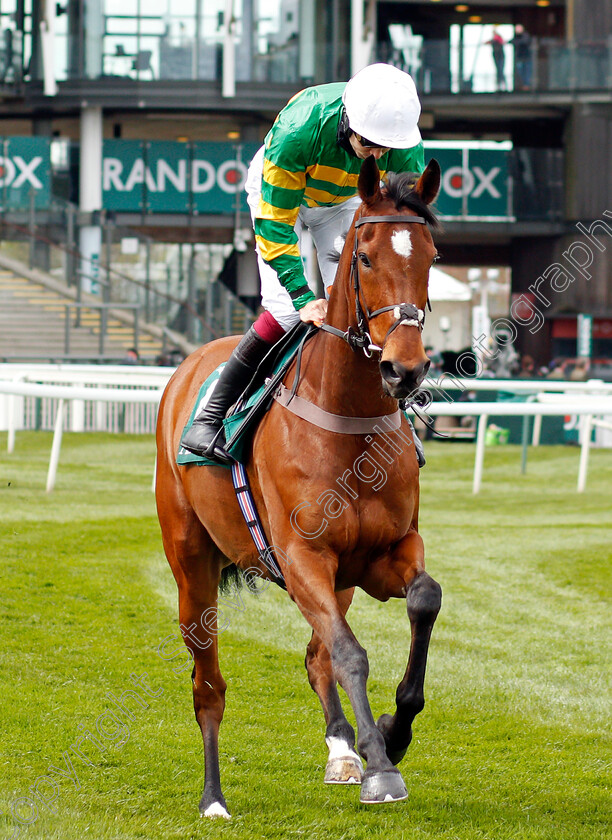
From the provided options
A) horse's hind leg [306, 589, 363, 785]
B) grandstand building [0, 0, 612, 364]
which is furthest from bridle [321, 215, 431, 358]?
grandstand building [0, 0, 612, 364]

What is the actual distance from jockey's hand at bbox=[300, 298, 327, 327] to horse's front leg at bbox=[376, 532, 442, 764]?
68cm

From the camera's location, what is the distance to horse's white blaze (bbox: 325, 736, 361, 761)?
322 cm

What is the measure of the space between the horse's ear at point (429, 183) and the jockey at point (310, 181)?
0.28 meters

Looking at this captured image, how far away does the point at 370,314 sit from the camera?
2.85m

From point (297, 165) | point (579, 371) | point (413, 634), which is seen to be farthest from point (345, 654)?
point (579, 371)

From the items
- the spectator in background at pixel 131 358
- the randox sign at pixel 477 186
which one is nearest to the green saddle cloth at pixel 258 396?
the spectator in background at pixel 131 358

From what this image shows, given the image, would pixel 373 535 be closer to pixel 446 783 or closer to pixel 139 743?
pixel 446 783

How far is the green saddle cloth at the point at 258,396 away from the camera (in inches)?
135

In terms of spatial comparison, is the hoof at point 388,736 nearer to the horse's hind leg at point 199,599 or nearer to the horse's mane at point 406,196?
the horse's hind leg at point 199,599

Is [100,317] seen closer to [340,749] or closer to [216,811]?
[216,811]

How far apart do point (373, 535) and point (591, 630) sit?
2.99 metres

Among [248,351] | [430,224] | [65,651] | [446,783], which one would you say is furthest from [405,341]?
[65,651]

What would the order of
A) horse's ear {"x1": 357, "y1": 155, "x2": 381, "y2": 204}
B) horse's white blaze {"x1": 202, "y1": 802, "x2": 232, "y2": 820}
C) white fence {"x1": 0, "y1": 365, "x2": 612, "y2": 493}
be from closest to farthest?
horse's ear {"x1": 357, "y1": 155, "x2": 381, "y2": 204}, horse's white blaze {"x1": 202, "y1": 802, "x2": 232, "y2": 820}, white fence {"x1": 0, "y1": 365, "x2": 612, "y2": 493}

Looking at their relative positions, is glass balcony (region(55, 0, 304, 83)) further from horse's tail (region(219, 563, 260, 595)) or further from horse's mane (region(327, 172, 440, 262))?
horse's mane (region(327, 172, 440, 262))
